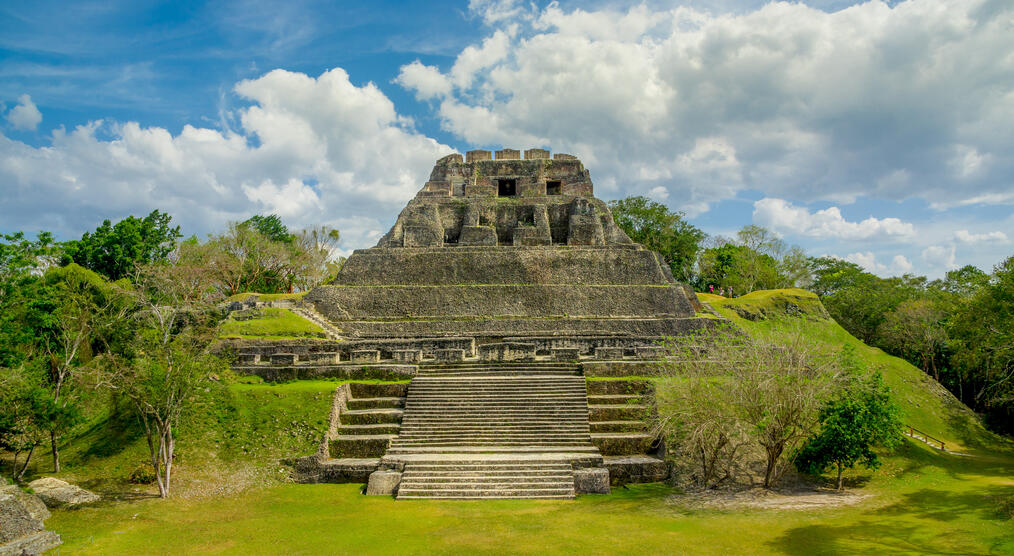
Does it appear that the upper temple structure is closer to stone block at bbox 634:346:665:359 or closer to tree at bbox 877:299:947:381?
stone block at bbox 634:346:665:359

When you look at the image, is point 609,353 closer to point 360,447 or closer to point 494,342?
point 494,342

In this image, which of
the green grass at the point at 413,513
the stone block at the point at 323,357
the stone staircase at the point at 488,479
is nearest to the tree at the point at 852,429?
the green grass at the point at 413,513

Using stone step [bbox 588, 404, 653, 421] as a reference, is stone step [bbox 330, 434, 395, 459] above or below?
below

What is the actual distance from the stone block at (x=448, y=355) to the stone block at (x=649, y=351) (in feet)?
17.9

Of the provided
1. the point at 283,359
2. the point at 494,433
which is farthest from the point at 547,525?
the point at 283,359

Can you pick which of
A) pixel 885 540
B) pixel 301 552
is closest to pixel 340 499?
pixel 301 552

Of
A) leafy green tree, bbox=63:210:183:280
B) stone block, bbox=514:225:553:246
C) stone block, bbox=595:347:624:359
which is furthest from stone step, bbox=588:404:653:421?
leafy green tree, bbox=63:210:183:280

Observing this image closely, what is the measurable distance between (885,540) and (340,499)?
9397 mm

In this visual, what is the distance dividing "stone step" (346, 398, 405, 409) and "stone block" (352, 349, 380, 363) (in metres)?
2.17

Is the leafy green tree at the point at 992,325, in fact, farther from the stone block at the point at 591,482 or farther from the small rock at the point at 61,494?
the small rock at the point at 61,494

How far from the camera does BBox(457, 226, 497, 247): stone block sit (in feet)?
88.7

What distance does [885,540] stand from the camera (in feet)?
25.9

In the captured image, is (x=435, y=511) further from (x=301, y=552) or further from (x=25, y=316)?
(x=25, y=316)

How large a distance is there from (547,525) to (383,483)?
13.1 ft
